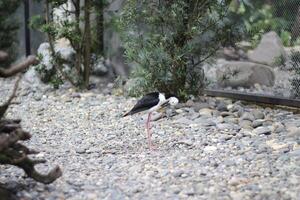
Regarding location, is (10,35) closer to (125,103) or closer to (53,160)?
(125,103)

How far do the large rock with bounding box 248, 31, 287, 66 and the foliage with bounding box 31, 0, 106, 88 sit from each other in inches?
88.1

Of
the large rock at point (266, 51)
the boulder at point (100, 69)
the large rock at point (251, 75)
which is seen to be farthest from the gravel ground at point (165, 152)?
the large rock at point (266, 51)

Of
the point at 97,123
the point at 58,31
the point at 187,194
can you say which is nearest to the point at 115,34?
the point at 58,31

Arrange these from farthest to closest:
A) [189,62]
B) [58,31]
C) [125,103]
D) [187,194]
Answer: [58,31]
[125,103]
[189,62]
[187,194]

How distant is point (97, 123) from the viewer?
5160 millimetres

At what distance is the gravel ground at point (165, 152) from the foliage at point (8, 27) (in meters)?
2.50

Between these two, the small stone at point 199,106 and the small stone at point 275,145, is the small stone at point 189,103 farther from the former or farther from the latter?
the small stone at point 275,145

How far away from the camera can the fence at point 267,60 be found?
5695 mm

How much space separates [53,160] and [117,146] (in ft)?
1.88

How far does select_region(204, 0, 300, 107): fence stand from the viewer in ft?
18.7

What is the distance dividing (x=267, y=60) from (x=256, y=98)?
2.66 metres

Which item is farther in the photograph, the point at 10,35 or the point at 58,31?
the point at 10,35

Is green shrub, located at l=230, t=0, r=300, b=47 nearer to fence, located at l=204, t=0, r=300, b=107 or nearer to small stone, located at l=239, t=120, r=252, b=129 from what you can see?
fence, located at l=204, t=0, r=300, b=107

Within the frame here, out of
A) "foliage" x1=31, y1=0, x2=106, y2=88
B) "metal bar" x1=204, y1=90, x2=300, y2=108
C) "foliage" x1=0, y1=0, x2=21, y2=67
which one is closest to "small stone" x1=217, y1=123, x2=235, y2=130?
"metal bar" x1=204, y1=90, x2=300, y2=108
